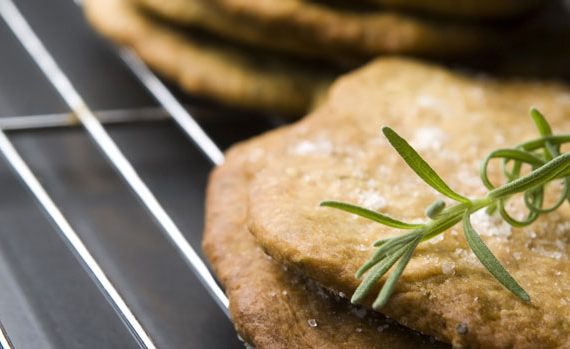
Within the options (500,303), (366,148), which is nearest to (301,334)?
(500,303)

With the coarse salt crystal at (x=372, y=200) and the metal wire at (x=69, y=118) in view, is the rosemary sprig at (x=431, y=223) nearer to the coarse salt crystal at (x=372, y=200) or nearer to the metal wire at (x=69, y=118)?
the coarse salt crystal at (x=372, y=200)

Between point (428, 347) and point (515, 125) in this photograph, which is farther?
point (515, 125)

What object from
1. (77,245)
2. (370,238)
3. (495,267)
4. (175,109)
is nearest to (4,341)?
(77,245)

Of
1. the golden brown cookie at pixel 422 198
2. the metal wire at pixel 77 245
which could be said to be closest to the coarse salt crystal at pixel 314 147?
the golden brown cookie at pixel 422 198

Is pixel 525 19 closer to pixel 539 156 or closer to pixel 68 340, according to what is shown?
pixel 539 156

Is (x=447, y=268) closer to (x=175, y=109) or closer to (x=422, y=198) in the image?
(x=422, y=198)

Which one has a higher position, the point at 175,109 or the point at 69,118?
the point at 69,118
